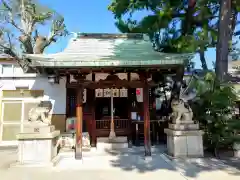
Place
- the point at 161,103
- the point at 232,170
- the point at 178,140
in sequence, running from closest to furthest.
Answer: the point at 232,170 < the point at 178,140 < the point at 161,103

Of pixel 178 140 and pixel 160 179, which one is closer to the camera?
pixel 160 179

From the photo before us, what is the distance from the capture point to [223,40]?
894 cm

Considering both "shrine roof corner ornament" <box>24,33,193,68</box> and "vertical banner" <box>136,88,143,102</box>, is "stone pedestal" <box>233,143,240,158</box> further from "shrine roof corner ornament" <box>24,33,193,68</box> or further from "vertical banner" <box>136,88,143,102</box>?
"vertical banner" <box>136,88,143,102</box>

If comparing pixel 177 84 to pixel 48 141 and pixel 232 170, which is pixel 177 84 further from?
pixel 48 141

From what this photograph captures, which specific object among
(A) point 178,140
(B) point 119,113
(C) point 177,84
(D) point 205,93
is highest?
(C) point 177,84

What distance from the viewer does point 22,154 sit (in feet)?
22.5

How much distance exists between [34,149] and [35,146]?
0.10 metres

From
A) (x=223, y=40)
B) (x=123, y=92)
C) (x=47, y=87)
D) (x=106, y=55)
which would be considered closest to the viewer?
(x=106, y=55)

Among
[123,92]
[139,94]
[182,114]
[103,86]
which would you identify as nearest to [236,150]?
[182,114]

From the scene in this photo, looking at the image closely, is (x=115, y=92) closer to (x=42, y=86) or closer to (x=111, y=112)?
Result: (x=111, y=112)

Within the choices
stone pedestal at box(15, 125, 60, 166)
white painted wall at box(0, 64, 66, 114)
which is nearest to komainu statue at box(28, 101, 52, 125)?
stone pedestal at box(15, 125, 60, 166)

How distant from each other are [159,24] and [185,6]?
1.83 m

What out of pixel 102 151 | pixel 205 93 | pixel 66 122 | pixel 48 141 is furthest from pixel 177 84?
pixel 48 141

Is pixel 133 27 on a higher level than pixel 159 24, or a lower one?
higher
